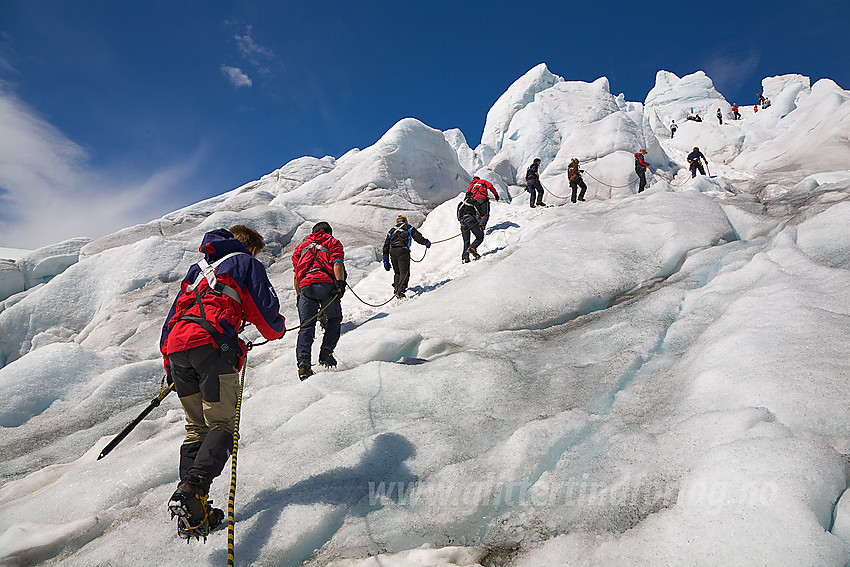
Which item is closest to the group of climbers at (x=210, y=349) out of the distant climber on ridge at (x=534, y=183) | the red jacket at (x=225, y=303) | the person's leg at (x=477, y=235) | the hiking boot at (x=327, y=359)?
the red jacket at (x=225, y=303)

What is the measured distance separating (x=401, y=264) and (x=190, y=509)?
6358 millimetres

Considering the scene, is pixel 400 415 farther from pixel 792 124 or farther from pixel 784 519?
pixel 792 124

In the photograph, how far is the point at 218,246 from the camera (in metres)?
3.06

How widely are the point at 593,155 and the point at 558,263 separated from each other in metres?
18.2

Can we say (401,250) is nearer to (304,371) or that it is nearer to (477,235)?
(477,235)

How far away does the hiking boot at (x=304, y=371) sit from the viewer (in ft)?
16.5

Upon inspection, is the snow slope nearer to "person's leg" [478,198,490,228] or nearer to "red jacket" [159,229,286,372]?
"person's leg" [478,198,490,228]

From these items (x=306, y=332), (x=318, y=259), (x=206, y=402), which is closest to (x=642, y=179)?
(x=318, y=259)

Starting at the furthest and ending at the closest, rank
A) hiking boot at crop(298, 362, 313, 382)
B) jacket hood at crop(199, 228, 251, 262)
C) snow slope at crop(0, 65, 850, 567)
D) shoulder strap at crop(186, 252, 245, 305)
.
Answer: hiking boot at crop(298, 362, 313, 382) → jacket hood at crop(199, 228, 251, 262) → shoulder strap at crop(186, 252, 245, 305) → snow slope at crop(0, 65, 850, 567)

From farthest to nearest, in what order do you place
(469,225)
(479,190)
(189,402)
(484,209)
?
(479,190), (484,209), (469,225), (189,402)


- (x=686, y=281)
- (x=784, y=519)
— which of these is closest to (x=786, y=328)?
(x=784, y=519)

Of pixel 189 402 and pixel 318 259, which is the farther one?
pixel 318 259

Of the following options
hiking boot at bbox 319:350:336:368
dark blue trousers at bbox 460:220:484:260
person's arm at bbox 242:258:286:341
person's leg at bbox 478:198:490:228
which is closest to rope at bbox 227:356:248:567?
person's arm at bbox 242:258:286:341

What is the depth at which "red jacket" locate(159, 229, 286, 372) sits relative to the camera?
2.78m
